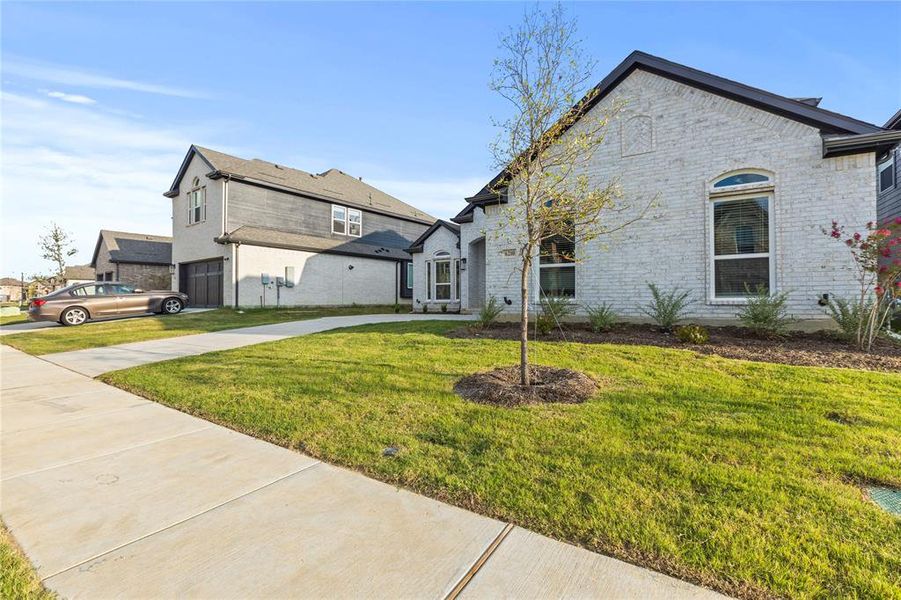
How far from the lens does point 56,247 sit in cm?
3306

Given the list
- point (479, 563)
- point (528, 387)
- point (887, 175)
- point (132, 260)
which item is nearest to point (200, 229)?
point (132, 260)

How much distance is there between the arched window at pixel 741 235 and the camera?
7.70 metres

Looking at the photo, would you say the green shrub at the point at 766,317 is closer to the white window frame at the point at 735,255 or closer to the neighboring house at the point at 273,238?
the white window frame at the point at 735,255

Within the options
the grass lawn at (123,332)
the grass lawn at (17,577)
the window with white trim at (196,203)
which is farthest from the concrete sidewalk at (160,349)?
the window with white trim at (196,203)

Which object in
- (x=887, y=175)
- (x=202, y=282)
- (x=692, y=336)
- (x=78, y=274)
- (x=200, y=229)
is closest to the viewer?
(x=692, y=336)

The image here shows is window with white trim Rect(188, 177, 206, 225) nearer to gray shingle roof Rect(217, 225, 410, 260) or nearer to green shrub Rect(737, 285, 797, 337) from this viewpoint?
gray shingle roof Rect(217, 225, 410, 260)


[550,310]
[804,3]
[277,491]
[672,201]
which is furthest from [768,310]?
[277,491]

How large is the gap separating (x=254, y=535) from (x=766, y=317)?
837cm

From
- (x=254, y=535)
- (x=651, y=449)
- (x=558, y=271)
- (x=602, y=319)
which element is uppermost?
(x=558, y=271)

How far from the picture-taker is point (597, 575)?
1.71 meters

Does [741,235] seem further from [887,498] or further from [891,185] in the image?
[891,185]

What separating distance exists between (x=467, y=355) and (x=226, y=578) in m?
4.65

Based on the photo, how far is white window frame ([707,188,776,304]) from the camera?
7594 mm

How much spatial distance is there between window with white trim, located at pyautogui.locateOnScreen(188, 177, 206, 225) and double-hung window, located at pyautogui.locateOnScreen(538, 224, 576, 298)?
17116mm
